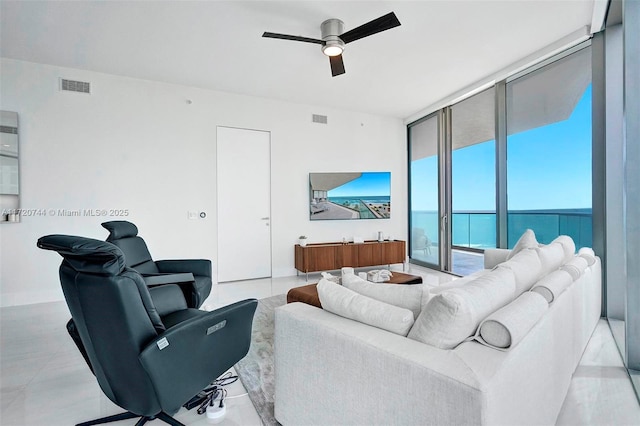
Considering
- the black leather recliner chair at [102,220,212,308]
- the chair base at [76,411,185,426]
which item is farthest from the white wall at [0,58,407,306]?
the chair base at [76,411,185,426]

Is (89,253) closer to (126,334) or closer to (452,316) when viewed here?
(126,334)

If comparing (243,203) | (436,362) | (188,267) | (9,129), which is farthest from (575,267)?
(9,129)

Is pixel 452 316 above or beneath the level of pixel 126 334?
above

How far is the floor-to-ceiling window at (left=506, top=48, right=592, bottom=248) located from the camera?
3404mm

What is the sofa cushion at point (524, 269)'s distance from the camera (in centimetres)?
167

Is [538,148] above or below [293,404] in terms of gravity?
above

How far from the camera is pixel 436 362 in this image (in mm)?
1024

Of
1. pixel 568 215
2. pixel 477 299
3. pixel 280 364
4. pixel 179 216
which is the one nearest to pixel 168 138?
pixel 179 216

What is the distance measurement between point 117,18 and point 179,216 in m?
2.48

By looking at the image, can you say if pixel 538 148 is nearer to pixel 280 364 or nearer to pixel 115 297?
pixel 280 364

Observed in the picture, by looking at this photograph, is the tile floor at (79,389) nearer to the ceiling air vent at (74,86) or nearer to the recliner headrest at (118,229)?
the recliner headrest at (118,229)

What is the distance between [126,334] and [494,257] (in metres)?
3.60

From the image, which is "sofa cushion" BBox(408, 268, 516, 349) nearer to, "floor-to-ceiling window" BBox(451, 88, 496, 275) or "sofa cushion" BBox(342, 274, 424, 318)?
"sofa cushion" BBox(342, 274, 424, 318)

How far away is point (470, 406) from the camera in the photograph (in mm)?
893
